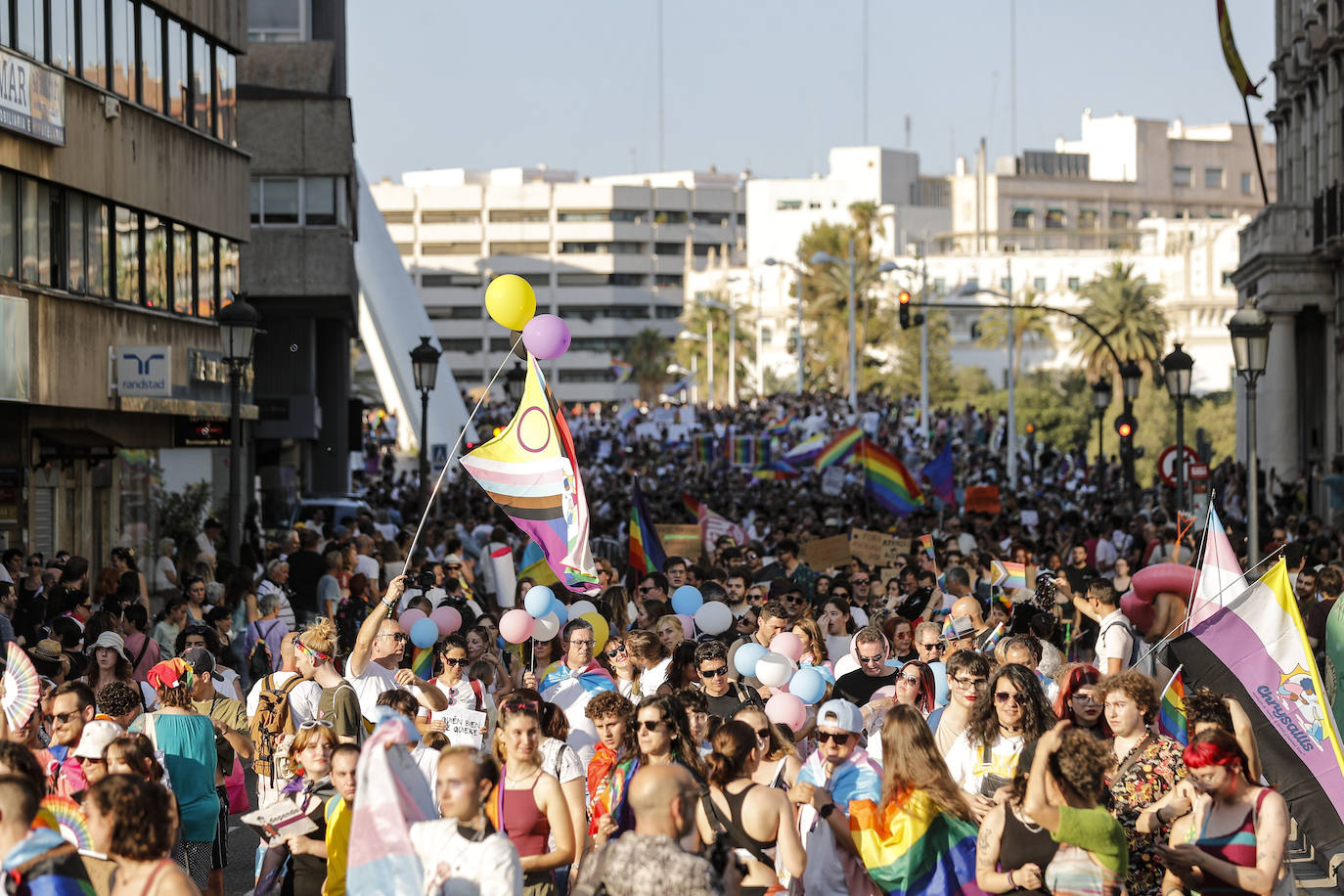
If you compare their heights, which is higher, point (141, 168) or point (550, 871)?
point (141, 168)

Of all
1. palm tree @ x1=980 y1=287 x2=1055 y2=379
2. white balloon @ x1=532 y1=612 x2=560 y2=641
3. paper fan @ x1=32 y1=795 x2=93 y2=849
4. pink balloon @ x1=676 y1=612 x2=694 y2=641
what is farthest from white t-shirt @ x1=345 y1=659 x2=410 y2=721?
palm tree @ x1=980 y1=287 x2=1055 y2=379

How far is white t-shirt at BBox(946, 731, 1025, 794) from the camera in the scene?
8.09m

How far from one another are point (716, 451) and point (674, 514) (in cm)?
2198

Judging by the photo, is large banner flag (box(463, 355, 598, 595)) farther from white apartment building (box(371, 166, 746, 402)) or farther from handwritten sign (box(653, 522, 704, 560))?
white apartment building (box(371, 166, 746, 402))

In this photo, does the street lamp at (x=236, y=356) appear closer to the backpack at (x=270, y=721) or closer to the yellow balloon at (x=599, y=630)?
the yellow balloon at (x=599, y=630)

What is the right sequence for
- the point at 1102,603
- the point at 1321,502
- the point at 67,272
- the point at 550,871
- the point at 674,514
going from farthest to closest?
1. the point at 1321,502
2. the point at 674,514
3. the point at 67,272
4. the point at 1102,603
5. the point at 550,871

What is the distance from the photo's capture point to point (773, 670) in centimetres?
A: 967

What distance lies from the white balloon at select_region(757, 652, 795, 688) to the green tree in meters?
88.0

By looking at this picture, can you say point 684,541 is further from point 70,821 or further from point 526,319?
point 70,821

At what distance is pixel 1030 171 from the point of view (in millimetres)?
164375

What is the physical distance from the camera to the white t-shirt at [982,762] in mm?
8086

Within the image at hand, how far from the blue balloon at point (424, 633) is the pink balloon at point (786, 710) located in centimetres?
305

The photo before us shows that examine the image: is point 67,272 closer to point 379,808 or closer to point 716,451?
point 379,808

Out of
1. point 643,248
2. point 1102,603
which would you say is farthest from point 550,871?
point 643,248
